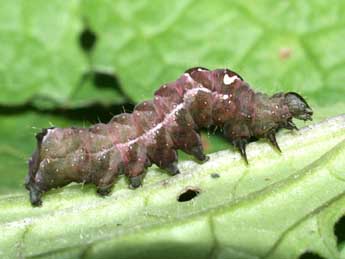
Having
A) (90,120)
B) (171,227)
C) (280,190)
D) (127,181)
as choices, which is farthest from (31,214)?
(90,120)

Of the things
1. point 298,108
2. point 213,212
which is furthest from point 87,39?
point 213,212

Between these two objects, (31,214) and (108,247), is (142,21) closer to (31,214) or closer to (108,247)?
(31,214)

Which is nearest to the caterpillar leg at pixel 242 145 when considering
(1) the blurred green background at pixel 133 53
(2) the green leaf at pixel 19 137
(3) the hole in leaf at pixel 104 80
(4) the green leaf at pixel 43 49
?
(1) the blurred green background at pixel 133 53

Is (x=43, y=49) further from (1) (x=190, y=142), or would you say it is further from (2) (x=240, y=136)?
(2) (x=240, y=136)

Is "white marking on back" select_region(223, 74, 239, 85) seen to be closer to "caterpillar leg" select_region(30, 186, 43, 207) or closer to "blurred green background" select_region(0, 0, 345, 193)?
"caterpillar leg" select_region(30, 186, 43, 207)

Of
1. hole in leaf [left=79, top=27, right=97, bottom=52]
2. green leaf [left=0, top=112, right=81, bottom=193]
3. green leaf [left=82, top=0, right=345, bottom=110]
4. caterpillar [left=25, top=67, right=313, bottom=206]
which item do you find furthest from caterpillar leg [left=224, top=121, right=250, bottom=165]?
hole in leaf [left=79, top=27, right=97, bottom=52]

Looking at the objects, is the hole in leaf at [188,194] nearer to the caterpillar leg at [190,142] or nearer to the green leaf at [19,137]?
the caterpillar leg at [190,142]
